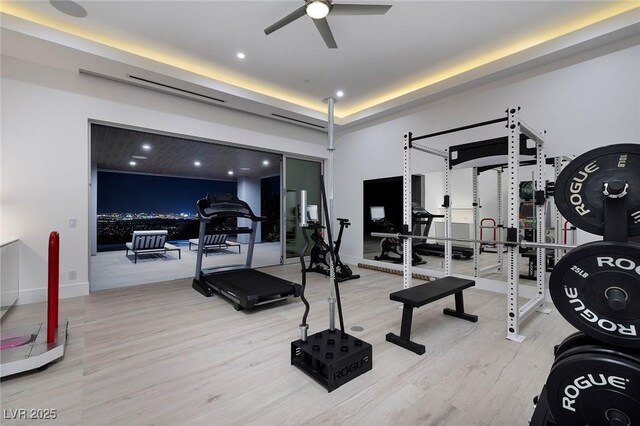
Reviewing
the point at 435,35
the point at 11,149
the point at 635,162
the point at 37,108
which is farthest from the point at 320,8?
the point at 11,149

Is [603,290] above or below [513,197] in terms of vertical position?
below

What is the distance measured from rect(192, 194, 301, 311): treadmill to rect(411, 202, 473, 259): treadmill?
2.53 m

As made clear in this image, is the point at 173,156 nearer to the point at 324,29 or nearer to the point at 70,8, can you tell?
the point at 70,8

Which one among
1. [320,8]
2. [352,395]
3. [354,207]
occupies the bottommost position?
[352,395]

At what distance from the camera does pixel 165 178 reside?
10961 mm

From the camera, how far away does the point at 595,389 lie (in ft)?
3.57

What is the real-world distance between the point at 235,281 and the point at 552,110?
15.9ft

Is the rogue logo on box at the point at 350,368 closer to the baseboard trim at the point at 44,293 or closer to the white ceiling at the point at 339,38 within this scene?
the white ceiling at the point at 339,38

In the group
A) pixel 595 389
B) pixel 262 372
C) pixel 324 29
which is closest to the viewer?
pixel 595 389

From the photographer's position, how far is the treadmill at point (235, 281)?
336 cm

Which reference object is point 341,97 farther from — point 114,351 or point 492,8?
point 114,351

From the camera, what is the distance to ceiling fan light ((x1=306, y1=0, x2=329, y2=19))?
2.54 meters

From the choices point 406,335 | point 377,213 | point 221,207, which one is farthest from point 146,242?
point 406,335

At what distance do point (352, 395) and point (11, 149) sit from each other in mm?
4852
